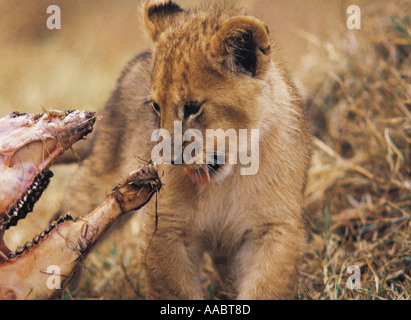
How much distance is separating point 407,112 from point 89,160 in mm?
2590

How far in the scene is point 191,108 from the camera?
3096mm

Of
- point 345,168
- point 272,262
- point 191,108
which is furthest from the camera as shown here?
point 345,168

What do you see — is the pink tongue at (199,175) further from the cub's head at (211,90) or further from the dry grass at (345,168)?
the dry grass at (345,168)

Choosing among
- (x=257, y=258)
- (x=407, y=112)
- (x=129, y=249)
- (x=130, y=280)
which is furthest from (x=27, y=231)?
(x=407, y=112)

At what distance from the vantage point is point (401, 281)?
13.1ft

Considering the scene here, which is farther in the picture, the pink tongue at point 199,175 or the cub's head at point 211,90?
the pink tongue at point 199,175

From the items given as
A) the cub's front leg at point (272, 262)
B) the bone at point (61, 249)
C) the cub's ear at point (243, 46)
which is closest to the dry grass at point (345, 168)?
the cub's front leg at point (272, 262)

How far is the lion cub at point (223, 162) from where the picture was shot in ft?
10.3

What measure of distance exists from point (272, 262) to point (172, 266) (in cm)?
59

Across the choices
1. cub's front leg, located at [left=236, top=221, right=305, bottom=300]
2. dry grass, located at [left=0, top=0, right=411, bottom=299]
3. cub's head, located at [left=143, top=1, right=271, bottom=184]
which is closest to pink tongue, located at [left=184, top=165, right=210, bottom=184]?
cub's head, located at [left=143, top=1, right=271, bottom=184]

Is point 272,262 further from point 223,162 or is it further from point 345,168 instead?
point 345,168

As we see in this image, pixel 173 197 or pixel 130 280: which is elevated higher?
pixel 173 197

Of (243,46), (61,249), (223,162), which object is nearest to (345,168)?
(223,162)
